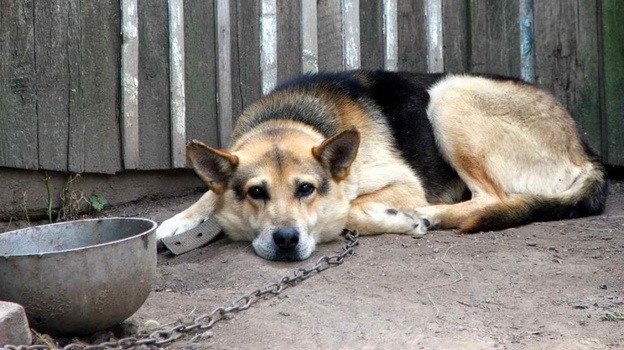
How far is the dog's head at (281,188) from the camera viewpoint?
4496mm

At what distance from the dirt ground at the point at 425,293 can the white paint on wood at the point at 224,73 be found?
49.9 inches

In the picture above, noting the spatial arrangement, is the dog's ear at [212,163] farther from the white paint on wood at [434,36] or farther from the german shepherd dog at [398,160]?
the white paint on wood at [434,36]

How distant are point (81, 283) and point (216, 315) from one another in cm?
73

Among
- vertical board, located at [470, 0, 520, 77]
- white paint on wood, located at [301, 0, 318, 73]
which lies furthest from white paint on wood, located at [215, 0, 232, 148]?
vertical board, located at [470, 0, 520, 77]

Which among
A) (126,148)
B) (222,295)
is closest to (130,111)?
(126,148)

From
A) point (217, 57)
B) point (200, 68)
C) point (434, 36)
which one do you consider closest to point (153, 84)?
point (200, 68)

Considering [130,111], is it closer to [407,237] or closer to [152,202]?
[152,202]

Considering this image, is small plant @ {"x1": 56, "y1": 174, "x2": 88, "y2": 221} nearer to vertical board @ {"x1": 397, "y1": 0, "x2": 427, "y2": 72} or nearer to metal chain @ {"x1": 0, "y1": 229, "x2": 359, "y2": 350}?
metal chain @ {"x1": 0, "y1": 229, "x2": 359, "y2": 350}

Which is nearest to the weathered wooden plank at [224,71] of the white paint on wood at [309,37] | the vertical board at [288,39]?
the vertical board at [288,39]

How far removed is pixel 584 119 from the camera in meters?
6.62

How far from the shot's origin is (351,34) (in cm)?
630

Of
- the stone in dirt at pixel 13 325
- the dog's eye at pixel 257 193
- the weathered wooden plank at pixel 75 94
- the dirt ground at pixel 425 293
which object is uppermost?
the weathered wooden plank at pixel 75 94

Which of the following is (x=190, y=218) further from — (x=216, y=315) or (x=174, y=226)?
(x=216, y=315)

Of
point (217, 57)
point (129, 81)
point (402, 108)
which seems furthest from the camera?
point (217, 57)
